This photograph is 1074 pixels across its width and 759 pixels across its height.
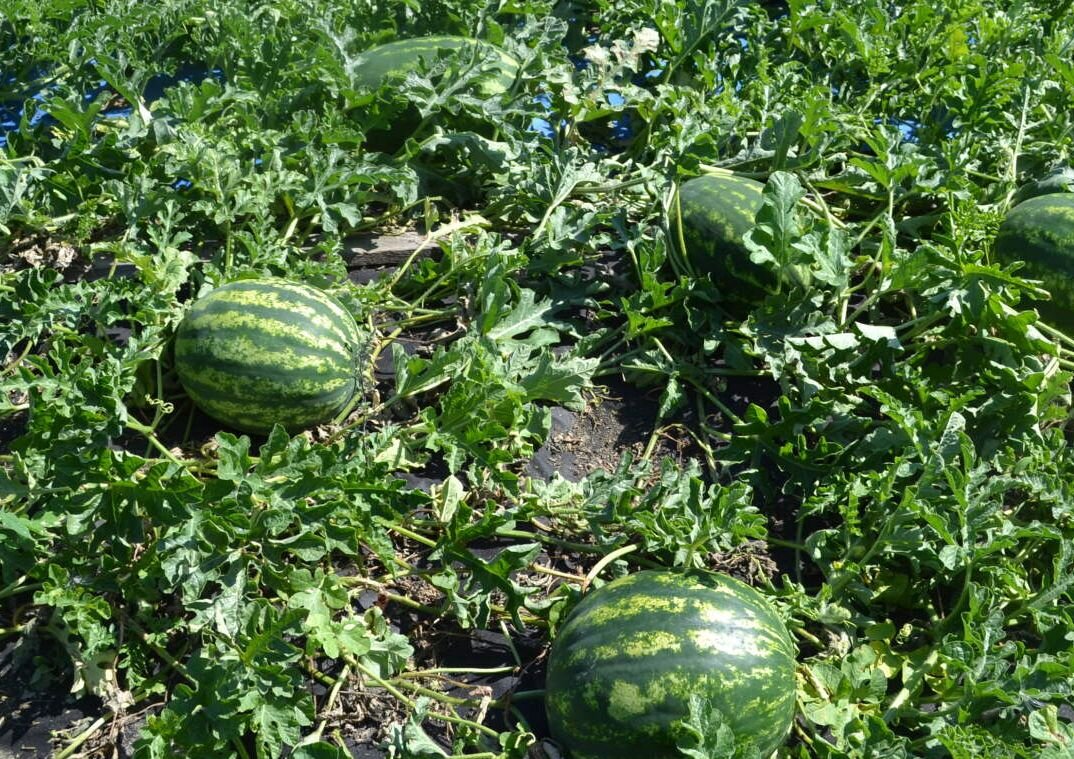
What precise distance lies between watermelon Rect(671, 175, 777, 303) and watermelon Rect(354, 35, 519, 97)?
113cm

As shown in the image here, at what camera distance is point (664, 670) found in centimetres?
288

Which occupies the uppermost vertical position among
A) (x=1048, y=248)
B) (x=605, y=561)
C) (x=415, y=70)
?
(x=415, y=70)

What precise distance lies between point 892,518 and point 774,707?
0.71m

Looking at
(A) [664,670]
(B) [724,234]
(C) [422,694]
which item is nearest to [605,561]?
(A) [664,670]

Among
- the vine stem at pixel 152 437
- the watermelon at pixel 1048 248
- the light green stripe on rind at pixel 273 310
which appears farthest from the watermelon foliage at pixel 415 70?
the watermelon at pixel 1048 248

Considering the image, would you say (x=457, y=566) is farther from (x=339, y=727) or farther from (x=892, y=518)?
(x=892, y=518)

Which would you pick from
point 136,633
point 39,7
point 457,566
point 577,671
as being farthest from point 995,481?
point 39,7

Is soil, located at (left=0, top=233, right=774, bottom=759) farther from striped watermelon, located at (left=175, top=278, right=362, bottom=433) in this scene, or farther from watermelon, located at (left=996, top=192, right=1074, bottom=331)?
watermelon, located at (left=996, top=192, right=1074, bottom=331)

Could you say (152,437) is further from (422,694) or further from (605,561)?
(605,561)

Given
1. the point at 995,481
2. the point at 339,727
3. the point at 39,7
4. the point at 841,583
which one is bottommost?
the point at 339,727

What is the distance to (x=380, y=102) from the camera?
4691 millimetres

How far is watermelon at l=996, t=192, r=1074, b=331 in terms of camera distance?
13.5 ft

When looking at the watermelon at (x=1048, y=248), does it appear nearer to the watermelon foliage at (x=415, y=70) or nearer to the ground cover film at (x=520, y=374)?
the ground cover film at (x=520, y=374)

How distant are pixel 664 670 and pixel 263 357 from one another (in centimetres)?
161
